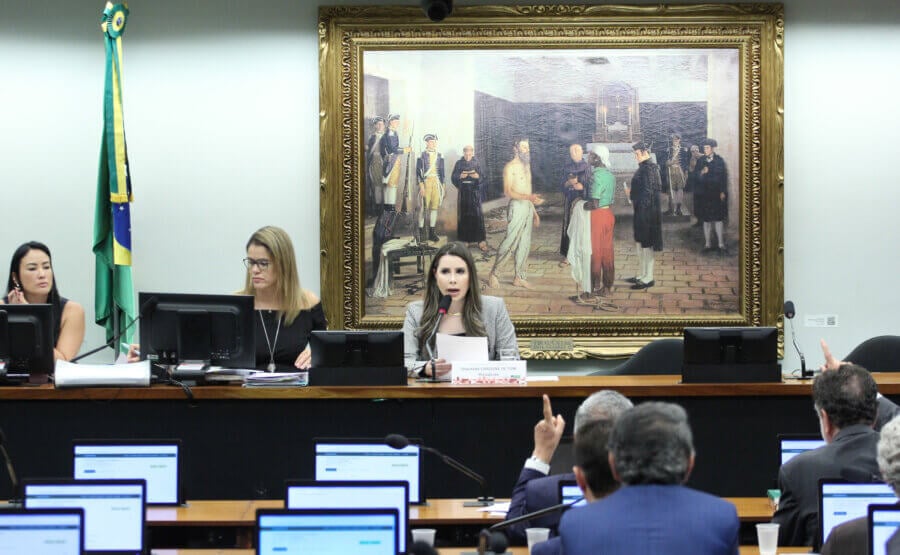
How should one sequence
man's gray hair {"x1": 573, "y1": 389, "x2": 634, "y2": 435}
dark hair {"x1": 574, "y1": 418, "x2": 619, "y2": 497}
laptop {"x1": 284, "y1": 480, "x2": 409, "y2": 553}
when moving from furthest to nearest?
laptop {"x1": 284, "y1": 480, "x2": 409, "y2": 553} < man's gray hair {"x1": 573, "y1": 389, "x2": 634, "y2": 435} < dark hair {"x1": 574, "y1": 418, "x2": 619, "y2": 497}

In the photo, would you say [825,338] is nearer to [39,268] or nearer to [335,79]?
[335,79]

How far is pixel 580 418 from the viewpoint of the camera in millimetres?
3119

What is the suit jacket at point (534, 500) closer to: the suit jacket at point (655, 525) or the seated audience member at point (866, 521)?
the seated audience member at point (866, 521)

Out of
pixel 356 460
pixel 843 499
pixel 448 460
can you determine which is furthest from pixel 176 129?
pixel 843 499

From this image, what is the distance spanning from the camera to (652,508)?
228 centimetres

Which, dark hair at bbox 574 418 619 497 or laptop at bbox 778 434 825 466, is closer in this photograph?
dark hair at bbox 574 418 619 497

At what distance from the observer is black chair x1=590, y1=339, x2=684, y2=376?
6531 mm

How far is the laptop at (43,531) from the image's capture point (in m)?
2.83

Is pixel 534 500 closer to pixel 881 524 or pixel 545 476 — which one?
pixel 545 476

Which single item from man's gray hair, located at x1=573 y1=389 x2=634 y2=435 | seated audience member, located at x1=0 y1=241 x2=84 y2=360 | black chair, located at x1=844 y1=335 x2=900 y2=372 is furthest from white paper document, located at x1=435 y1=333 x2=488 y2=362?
black chair, located at x1=844 y1=335 x2=900 y2=372

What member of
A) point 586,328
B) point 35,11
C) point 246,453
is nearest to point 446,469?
point 246,453

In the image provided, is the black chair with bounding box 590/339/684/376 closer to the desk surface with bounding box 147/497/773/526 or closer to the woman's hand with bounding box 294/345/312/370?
the woman's hand with bounding box 294/345/312/370

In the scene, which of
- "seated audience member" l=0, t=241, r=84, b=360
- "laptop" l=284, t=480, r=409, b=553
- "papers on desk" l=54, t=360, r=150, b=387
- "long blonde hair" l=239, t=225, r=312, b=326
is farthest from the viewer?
"seated audience member" l=0, t=241, r=84, b=360

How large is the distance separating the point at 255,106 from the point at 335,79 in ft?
1.87
